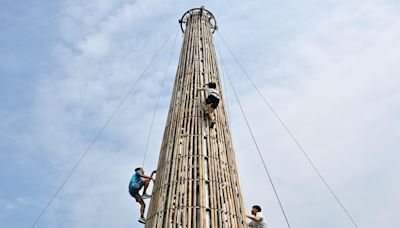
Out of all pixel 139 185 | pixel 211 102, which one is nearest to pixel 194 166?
pixel 211 102

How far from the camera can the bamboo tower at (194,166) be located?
7438 mm

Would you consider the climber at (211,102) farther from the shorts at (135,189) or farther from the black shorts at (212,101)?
the shorts at (135,189)

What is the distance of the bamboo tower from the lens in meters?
7.44

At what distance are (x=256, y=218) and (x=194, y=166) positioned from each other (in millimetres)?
1832

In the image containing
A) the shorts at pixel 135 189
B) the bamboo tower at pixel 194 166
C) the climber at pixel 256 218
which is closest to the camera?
the bamboo tower at pixel 194 166

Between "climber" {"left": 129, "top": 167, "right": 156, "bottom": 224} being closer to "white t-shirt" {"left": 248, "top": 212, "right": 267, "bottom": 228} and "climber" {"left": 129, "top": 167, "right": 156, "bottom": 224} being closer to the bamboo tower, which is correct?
the bamboo tower

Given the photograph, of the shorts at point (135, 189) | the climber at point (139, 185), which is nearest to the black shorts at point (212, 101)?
the climber at point (139, 185)

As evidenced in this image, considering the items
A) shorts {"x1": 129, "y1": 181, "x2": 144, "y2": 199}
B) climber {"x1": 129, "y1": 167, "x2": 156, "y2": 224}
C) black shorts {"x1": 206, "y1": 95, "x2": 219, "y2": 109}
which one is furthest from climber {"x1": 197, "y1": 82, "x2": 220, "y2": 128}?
shorts {"x1": 129, "y1": 181, "x2": 144, "y2": 199}

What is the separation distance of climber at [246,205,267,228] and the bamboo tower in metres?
0.56

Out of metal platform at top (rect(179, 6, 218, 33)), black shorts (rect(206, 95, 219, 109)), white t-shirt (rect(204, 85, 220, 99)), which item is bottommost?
black shorts (rect(206, 95, 219, 109))

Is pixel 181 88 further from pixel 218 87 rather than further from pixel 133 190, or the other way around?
pixel 133 190

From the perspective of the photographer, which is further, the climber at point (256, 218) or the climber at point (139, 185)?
the climber at point (139, 185)

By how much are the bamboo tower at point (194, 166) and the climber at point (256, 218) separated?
556 millimetres

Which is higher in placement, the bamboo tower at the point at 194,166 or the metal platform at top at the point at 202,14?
the metal platform at top at the point at 202,14
